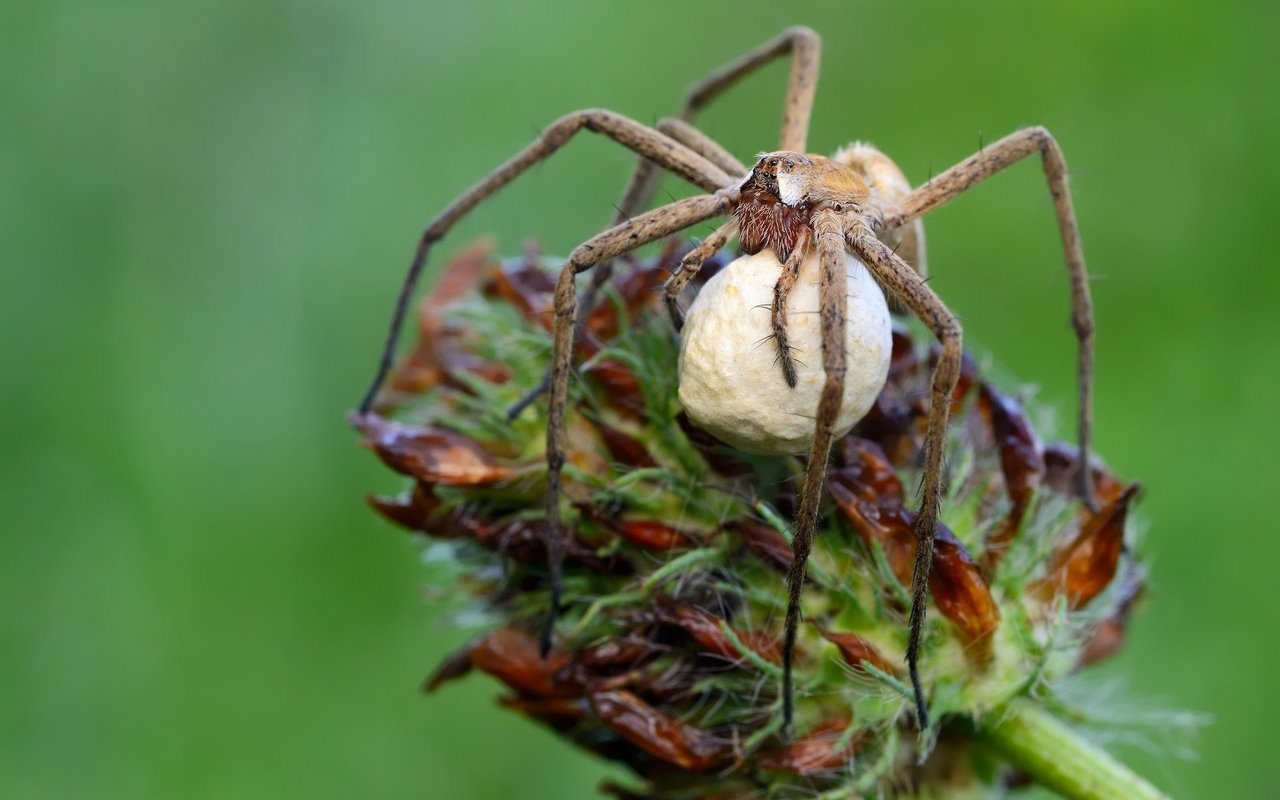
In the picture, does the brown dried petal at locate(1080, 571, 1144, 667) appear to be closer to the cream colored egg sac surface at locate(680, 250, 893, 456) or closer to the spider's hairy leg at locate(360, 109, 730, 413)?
the cream colored egg sac surface at locate(680, 250, 893, 456)

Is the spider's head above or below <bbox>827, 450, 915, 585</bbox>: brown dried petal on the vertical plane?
above

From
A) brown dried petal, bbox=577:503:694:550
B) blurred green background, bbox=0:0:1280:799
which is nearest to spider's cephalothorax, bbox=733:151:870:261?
brown dried petal, bbox=577:503:694:550

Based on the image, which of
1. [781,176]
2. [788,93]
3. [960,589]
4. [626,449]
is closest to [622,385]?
[626,449]

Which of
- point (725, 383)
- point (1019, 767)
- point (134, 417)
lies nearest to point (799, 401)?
point (725, 383)

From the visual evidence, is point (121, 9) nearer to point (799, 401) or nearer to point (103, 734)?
point (103, 734)

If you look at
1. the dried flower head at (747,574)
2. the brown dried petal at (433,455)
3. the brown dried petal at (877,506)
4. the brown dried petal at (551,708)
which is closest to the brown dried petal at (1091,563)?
the dried flower head at (747,574)

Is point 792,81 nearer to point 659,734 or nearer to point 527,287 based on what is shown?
point 527,287
